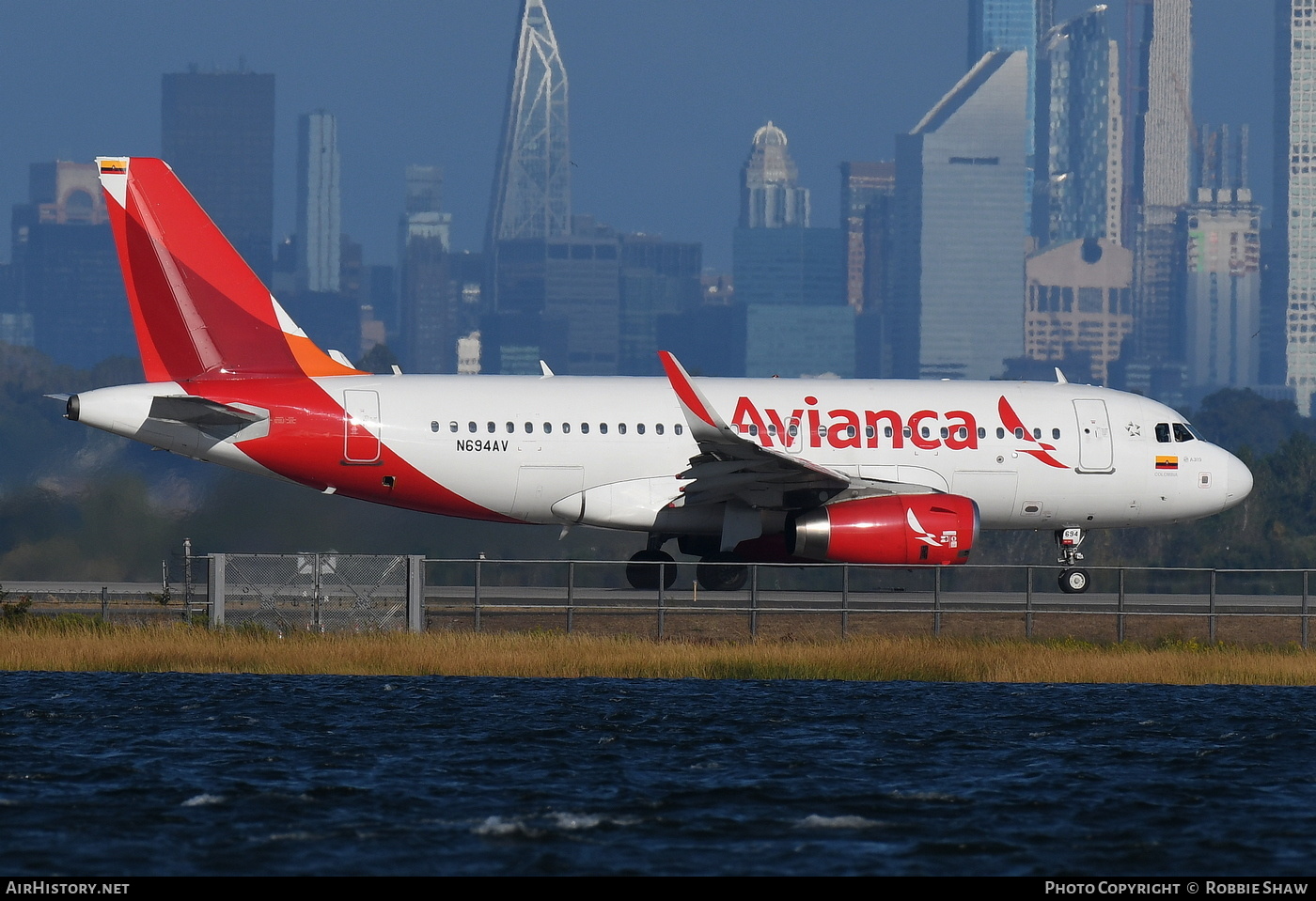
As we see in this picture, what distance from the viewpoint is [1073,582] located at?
39.2 meters

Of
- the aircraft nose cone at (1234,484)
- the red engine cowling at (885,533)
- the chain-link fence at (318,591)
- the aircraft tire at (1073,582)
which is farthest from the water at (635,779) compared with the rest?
the aircraft nose cone at (1234,484)

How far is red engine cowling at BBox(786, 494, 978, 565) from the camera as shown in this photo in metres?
35.0

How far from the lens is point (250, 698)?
89.1 ft

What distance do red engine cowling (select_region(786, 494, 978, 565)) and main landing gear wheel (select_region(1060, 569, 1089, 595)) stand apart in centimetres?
447

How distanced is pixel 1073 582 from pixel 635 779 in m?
19.6

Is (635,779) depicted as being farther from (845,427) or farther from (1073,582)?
(1073,582)

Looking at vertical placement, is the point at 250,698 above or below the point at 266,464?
below

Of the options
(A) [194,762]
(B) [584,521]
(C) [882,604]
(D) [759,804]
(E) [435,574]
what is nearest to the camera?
(D) [759,804]

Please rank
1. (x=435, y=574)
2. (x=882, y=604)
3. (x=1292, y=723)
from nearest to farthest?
(x=1292, y=723) → (x=882, y=604) → (x=435, y=574)

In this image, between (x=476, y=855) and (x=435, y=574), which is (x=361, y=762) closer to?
(x=476, y=855)

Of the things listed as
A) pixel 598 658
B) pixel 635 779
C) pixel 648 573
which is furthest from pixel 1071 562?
pixel 635 779

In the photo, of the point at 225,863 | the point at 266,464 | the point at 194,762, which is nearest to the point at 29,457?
the point at 266,464

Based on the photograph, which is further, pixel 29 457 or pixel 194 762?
pixel 29 457

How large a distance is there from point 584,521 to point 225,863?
2012cm
